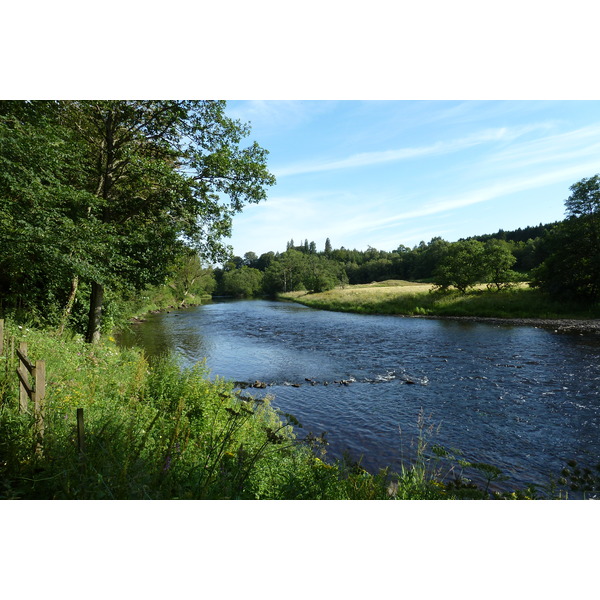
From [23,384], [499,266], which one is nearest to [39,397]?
[23,384]

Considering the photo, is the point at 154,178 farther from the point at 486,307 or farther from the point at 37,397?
the point at 486,307

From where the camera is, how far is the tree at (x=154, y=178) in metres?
10.8

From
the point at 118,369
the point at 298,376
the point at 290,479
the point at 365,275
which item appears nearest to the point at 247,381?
the point at 298,376

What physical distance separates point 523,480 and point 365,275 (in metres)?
92.9

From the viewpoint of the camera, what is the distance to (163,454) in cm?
451

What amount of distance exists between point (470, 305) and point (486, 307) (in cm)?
157

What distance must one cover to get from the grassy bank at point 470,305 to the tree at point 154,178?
91.7 feet

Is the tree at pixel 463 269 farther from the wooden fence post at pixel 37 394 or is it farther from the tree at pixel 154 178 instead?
the wooden fence post at pixel 37 394

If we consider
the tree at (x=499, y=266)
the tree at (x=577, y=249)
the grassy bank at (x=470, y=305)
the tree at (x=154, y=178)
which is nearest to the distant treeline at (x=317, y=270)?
the grassy bank at (x=470, y=305)

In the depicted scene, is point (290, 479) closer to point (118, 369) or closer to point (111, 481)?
point (111, 481)

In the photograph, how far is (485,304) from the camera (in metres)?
34.2

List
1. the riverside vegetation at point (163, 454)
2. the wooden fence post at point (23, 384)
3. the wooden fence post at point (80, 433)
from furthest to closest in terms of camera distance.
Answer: the wooden fence post at point (23, 384)
the riverside vegetation at point (163, 454)
the wooden fence post at point (80, 433)

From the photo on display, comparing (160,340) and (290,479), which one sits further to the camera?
(160,340)

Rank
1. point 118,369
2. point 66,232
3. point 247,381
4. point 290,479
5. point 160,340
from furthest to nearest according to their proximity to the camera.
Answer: point 160,340, point 247,381, point 118,369, point 66,232, point 290,479
